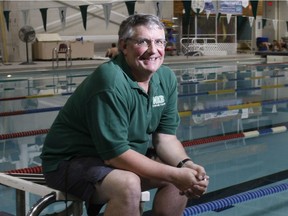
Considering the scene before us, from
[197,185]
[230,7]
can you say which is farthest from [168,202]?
[230,7]

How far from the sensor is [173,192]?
1.99 metres

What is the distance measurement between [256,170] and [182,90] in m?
5.05

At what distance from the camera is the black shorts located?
184cm

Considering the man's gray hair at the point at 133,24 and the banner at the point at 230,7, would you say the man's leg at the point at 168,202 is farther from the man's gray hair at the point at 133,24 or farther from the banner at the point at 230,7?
the banner at the point at 230,7

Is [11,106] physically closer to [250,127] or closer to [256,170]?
[250,127]

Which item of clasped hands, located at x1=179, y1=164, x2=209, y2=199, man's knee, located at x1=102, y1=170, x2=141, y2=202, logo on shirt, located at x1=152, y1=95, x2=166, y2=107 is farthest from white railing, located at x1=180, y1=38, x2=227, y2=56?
man's knee, located at x1=102, y1=170, x2=141, y2=202

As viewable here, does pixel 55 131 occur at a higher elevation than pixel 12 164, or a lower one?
higher

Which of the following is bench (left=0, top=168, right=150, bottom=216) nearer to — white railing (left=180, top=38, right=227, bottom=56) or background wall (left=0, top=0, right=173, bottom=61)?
background wall (left=0, top=0, right=173, bottom=61)

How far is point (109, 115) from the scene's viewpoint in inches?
71.1

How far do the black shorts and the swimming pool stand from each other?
966mm

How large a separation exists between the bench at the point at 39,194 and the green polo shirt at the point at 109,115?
9 cm

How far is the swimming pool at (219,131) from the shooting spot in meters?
3.31

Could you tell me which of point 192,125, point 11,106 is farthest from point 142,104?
point 11,106

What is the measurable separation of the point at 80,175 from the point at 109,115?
25 cm
